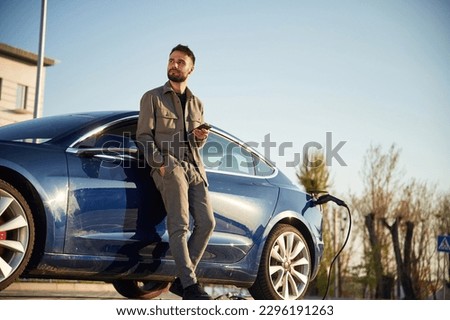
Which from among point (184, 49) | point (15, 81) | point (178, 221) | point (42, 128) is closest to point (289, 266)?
point (178, 221)

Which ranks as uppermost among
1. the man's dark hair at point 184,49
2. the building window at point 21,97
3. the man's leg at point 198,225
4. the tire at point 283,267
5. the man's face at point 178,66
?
the building window at point 21,97

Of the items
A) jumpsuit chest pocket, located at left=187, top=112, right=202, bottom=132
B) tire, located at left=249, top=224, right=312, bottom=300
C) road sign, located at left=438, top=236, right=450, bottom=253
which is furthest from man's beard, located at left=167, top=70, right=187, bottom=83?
road sign, located at left=438, top=236, right=450, bottom=253

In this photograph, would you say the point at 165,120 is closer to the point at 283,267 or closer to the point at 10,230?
the point at 10,230

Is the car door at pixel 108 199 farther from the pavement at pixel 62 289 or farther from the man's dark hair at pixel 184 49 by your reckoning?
the pavement at pixel 62 289

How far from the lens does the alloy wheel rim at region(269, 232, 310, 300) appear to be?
5.66 metres

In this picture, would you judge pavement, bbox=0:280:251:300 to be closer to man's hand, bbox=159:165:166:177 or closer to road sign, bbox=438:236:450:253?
man's hand, bbox=159:165:166:177

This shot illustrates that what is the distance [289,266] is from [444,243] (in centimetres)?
1752

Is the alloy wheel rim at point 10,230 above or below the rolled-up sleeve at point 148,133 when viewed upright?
below

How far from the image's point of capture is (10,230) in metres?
4.20

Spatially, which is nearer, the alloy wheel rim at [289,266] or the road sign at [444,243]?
the alloy wheel rim at [289,266]

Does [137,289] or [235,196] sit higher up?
[235,196]

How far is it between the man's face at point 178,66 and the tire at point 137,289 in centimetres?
219

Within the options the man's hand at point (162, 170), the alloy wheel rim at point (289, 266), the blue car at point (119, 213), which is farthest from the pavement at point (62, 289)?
the man's hand at point (162, 170)

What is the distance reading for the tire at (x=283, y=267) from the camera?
18.3ft
